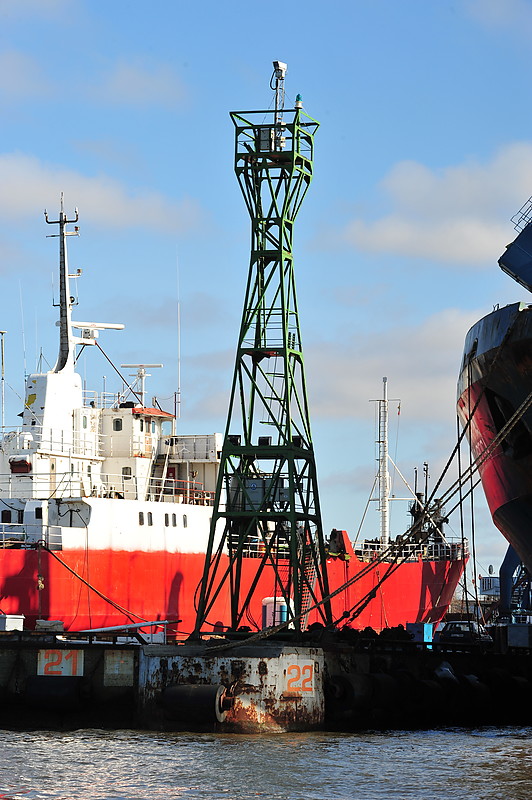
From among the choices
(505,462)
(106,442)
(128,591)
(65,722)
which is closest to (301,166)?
(505,462)

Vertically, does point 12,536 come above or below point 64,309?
below

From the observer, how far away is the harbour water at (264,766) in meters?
17.2

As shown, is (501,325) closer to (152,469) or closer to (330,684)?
(330,684)

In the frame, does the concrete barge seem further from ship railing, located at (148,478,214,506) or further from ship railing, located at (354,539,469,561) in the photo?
ship railing, located at (354,539,469,561)

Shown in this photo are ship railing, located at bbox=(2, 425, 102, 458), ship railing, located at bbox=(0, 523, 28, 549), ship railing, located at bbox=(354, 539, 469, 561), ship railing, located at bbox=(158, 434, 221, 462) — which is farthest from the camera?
ship railing, located at bbox=(354, 539, 469, 561)

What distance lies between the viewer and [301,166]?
2884 centimetres

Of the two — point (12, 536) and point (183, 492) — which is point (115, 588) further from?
point (183, 492)

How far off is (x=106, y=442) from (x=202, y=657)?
880 inches

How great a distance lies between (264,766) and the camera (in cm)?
1920

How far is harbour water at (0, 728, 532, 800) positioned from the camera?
1723 centimetres

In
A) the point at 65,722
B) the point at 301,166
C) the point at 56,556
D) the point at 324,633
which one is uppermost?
the point at 301,166

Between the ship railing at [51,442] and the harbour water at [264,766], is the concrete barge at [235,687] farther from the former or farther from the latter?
the ship railing at [51,442]

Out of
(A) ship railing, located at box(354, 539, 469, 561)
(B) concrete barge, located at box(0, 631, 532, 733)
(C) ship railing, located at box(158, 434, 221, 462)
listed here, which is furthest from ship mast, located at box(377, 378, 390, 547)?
(B) concrete barge, located at box(0, 631, 532, 733)

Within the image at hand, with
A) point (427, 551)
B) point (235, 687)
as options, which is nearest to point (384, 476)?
point (427, 551)
